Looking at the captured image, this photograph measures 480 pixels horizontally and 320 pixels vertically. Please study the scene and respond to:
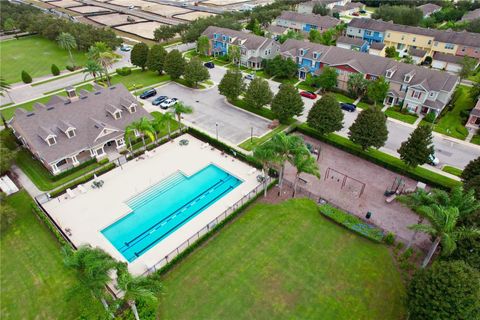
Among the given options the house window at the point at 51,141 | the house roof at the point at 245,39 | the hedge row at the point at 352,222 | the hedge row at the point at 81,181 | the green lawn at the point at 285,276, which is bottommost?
the green lawn at the point at 285,276

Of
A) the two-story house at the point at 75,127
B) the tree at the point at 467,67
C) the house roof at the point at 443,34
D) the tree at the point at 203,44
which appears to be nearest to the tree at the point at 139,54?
the tree at the point at 203,44

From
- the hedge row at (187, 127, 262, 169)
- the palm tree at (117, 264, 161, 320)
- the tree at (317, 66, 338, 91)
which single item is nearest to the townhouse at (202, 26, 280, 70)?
the tree at (317, 66, 338, 91)

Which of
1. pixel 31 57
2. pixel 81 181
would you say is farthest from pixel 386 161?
pixel 31 57

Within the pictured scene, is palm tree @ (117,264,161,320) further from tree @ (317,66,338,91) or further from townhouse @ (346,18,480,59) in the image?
townhouse @ (346,18,480,59)

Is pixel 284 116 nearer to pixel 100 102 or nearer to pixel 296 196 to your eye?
pixel 296 196

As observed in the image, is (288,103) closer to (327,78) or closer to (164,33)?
(327,78)

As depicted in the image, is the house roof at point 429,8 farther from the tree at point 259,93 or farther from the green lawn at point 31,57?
the green lawn at point 31,57
